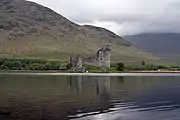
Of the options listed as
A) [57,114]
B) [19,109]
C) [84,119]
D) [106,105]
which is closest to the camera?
[84,119]

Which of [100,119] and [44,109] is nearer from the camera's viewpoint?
[100,119]

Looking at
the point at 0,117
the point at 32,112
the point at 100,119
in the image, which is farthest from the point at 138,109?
the point at 0,117

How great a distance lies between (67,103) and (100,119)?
38.1ft

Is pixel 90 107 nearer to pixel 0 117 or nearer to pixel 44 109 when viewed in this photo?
pixel 44 109

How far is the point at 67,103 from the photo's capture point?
41.5 meters

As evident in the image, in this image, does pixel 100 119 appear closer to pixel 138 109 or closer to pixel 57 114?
pixel 57 114

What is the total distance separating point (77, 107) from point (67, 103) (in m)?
3.99

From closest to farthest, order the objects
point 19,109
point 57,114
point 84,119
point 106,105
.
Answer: point 84,119 → point 57,114 → point 19,109 → point 106,105

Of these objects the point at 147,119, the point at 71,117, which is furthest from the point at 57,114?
the point at 147,119

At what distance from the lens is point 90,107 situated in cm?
3775

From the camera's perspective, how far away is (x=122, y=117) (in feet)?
102

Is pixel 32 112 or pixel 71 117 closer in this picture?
pixel 71 117

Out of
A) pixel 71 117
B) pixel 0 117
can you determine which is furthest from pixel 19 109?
pixel 71 117

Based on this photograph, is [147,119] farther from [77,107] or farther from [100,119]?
[77,107]
